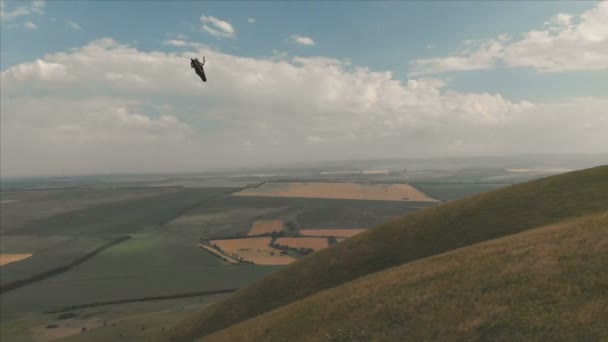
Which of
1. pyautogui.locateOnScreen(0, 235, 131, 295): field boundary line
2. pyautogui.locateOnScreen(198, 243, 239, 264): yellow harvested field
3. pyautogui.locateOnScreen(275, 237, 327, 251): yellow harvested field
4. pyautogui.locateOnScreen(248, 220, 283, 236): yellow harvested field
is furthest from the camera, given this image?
pyautogui.locateOnScreen(248, 220, 283, 236): yellow harvested field

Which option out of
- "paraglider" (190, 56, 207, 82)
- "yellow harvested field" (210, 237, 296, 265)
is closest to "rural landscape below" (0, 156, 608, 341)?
"yellow harvested field" (210, 237, 296, 265)

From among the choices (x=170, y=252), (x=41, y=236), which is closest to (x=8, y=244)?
(x=41, y=236)

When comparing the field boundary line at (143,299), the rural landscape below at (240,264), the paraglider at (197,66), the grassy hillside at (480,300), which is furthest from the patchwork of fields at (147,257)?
the paraglider at (197,66)

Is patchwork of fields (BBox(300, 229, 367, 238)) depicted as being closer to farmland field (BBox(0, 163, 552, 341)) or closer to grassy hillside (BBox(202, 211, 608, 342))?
farmland field (BBox(0, 163, 552, 341))

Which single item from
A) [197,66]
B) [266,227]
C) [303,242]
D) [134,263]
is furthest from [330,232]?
[197,66]

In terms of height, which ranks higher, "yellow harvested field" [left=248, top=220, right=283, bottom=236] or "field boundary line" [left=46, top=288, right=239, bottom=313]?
"yellow harvested field" [left=248, top=220, right=283, bottom=236]

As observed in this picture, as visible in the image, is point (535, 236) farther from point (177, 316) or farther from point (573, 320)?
point (177, 316)

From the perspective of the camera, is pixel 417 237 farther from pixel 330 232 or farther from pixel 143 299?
pixel 330 232
